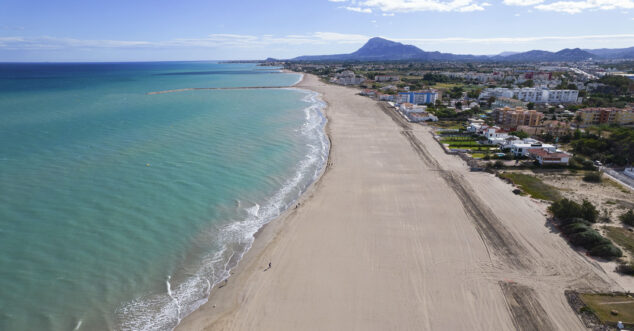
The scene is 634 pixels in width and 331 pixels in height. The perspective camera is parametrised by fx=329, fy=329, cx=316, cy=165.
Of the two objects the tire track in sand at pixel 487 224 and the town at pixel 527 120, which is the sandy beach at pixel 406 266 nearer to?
the tire track in sand at pixel 487 224

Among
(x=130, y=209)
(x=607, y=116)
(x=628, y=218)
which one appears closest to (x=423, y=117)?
(x=607, y=116)

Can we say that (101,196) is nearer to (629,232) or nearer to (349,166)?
(349,166)

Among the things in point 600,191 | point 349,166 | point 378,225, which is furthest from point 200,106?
point 600,191

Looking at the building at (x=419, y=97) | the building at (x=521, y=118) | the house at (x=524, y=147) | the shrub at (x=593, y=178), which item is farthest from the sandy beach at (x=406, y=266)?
the building at (x=419, y=97)

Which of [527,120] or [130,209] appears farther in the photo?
[527,120]

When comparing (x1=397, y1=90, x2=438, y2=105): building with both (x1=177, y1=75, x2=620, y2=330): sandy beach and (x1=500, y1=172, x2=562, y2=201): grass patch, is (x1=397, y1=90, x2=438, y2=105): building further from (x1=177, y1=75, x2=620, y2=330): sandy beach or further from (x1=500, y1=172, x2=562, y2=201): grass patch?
(x1=177, y1=75, x2=620, y2=330): sandy beach

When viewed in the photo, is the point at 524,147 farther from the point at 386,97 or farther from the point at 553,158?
the point at 386,97

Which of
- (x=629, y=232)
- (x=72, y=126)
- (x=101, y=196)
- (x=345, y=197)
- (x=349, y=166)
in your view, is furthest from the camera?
(x=72, y=126)

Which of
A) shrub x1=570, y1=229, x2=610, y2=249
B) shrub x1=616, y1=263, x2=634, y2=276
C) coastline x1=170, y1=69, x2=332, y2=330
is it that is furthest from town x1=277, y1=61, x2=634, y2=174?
coastline x1=170, y1=69, x2=332, y2=330
